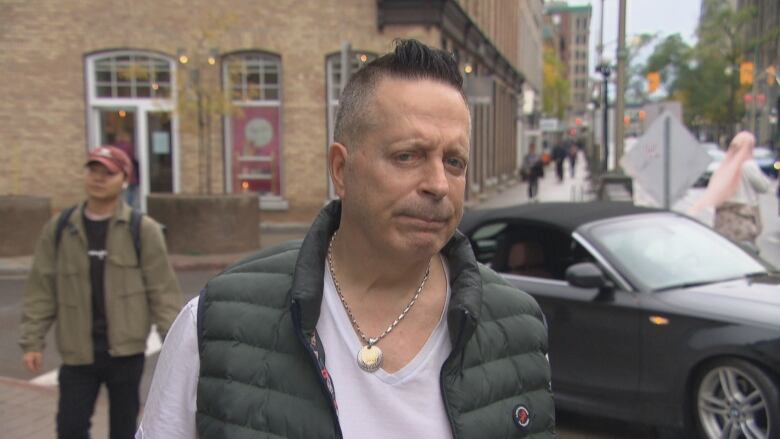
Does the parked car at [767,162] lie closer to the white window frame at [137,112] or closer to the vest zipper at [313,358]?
the white window frame at [137,112]

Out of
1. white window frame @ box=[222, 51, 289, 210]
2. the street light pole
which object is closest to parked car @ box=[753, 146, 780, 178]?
the street light pole

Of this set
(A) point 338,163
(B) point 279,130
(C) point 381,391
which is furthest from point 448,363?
(B) point 279,130

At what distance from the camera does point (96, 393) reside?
3941 mm

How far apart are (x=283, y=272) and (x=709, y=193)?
7889 millimetres

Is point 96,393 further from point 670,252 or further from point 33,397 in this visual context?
point 670,252

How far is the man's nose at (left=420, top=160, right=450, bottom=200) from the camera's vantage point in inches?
66.3

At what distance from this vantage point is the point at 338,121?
72.1 inches

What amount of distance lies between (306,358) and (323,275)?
0.22 m

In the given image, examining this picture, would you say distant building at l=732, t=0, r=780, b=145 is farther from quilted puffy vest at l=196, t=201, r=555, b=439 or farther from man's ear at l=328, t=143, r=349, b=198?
man's ear at l=328, t=143, r=349, b=198

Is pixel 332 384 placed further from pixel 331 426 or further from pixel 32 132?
pixel 32 132

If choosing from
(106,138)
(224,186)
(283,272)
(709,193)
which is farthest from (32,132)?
(283,272)

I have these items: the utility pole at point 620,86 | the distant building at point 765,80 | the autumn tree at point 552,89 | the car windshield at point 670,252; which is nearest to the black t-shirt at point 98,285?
the car windshield at point 670,252

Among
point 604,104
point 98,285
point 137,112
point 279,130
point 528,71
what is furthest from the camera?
point 528,71

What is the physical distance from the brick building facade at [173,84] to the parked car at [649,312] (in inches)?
495
